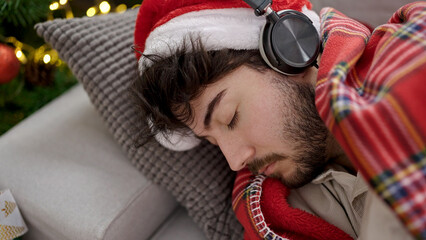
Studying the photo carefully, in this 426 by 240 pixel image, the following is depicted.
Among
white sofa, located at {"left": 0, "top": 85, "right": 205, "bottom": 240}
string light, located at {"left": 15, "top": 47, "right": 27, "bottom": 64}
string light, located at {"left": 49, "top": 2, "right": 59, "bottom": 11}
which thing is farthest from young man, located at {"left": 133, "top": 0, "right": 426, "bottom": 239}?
string light, located at {"left": 15, "top": 47, "right": 27, "bottom": 64}

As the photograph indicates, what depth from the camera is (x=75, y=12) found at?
114 cm

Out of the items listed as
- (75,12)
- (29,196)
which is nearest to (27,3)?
(75,12)

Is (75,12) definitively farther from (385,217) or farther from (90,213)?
(385,217)

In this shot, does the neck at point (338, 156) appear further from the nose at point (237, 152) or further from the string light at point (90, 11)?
the string light at point (90, 11)

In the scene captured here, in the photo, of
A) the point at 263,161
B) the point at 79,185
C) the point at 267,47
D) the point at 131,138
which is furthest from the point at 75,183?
the point at 267,47

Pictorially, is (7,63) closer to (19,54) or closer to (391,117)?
(19,54)

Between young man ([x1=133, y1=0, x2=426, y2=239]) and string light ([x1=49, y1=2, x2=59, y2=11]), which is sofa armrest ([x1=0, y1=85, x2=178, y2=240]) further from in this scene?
string light ([x1=49, y1=2, x2=59, y2=11])

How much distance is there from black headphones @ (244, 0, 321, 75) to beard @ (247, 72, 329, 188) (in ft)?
0.14

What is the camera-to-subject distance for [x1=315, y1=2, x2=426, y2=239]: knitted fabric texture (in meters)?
0.44

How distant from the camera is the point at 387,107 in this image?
47 cm

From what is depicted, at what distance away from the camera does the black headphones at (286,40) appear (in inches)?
26.8

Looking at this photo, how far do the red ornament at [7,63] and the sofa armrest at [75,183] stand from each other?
140 mm

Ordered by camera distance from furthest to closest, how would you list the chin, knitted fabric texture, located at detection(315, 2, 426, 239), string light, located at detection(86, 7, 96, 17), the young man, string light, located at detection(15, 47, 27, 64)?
string light, located at detection(86, 7, 96, 17) < string light, located at detection(15, 47, 27, 64) < the chin < the young man < knitted fabric texture, located at detection(315, 2, 426, 239)

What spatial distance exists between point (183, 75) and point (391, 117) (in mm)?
415
